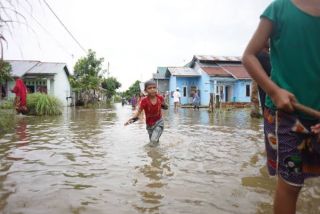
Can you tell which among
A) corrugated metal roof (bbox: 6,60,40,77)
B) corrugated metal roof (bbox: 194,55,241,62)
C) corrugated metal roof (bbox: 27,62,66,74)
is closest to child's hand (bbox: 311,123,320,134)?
corrugated metal roof (bbox: 6,60,40,77)

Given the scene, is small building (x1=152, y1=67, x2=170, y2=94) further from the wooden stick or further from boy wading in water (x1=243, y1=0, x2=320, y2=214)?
the wooden stick

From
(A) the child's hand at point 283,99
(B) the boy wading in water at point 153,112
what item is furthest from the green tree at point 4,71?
(A) the child's hand at point 283,99

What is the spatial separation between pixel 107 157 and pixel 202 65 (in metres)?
30.1

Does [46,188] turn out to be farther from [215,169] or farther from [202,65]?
[202,65]

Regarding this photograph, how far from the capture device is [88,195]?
3301 mm

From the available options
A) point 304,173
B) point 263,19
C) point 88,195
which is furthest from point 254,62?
point 88,195

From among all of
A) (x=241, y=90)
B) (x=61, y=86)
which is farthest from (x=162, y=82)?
(x=61, y=86)

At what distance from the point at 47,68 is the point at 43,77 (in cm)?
140

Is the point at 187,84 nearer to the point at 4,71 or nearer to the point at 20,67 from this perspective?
the point at 20,67

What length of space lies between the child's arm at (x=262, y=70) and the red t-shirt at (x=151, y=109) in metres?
4.76

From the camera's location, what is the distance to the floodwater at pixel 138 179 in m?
3.01

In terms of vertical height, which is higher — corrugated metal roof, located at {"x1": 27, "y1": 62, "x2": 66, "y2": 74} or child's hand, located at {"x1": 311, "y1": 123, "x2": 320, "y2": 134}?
corrugated metal roof, located at {"x1": 27, "y1": 62, "x2": 66, "y2": 74}

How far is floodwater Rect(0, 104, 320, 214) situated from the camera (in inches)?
118

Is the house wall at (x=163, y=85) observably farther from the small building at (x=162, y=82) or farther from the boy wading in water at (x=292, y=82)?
the boy wading in water at (x=292, y=82)
